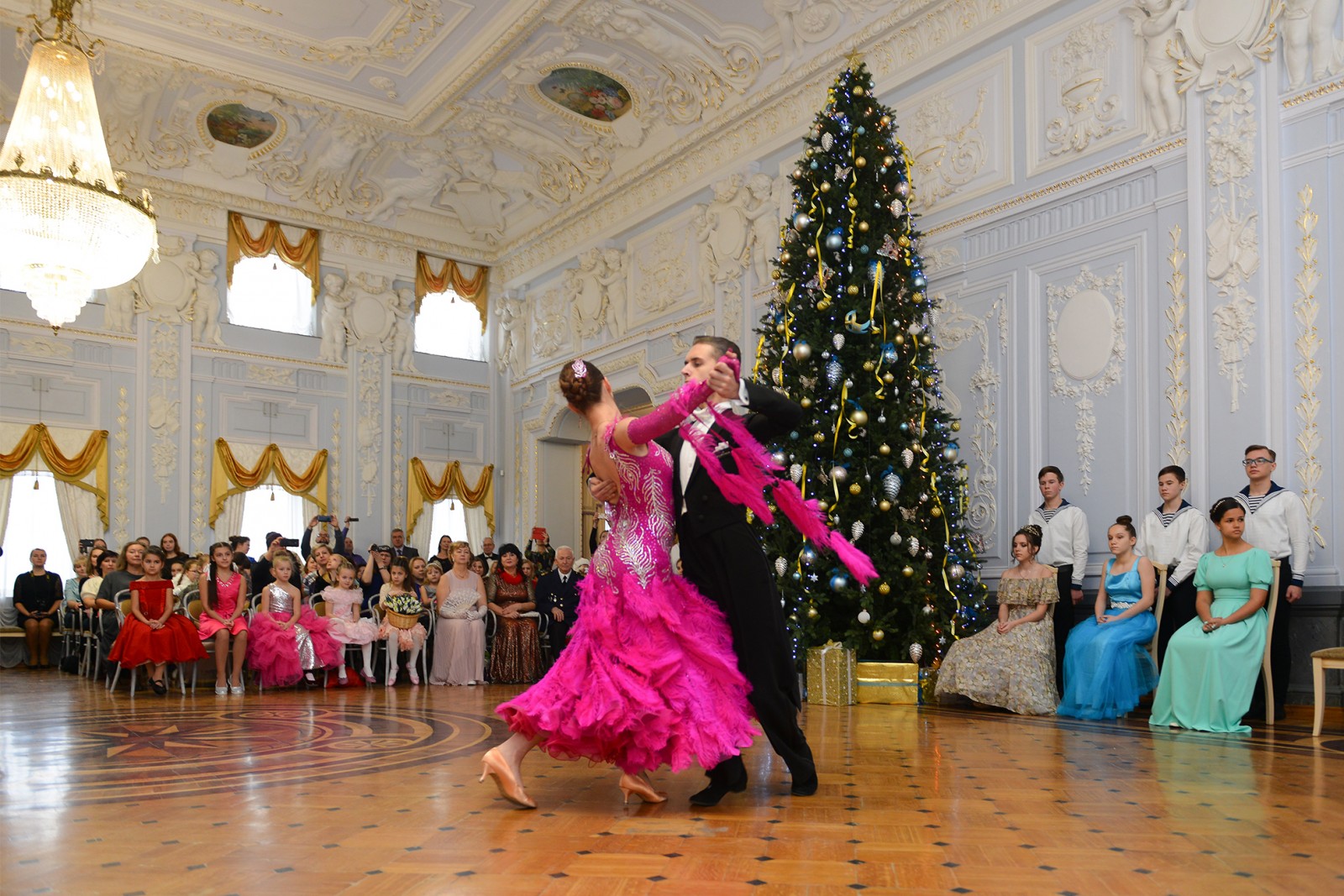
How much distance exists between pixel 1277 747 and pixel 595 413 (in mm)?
4010

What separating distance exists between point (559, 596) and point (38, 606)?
22.7 ft

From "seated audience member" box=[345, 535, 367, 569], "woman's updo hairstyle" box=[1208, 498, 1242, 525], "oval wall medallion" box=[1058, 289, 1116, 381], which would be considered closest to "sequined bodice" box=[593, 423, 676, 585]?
"woman's updo hairstyle" box=[1208, 498, 1242, 525]

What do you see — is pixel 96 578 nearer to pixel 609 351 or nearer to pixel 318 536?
pixel 318 536

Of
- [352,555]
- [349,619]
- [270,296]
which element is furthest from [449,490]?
[349,619]

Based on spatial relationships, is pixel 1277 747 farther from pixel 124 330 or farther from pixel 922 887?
pixel 124 330

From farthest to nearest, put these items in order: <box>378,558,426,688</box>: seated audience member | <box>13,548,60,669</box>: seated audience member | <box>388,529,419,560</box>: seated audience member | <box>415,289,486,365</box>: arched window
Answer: <box>415,289,486,365</box>: arched window → <box>388,529,419,560</box>: seated audience member → <box>13,548,60,669</box>: seated audience member → <box>378,558,426,688</box>: seated audience member

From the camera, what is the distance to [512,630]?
1100cm

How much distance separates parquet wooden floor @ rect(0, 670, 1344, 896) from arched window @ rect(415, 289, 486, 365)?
12.6 m

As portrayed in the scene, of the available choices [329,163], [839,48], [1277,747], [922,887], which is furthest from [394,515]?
[922,887]

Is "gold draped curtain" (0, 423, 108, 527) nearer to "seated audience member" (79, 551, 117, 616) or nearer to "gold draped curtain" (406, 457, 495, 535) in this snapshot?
"seated audience member" (79, 551, 117, 616)

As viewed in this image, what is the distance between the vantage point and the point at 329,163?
1642 centimetres

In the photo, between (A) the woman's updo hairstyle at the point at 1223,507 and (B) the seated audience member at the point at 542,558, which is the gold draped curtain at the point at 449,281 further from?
(A) the woman's updo hairstyle at the point at 1223,507

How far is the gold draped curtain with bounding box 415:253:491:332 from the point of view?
18016 mm

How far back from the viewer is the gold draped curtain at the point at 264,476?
15.7 m
